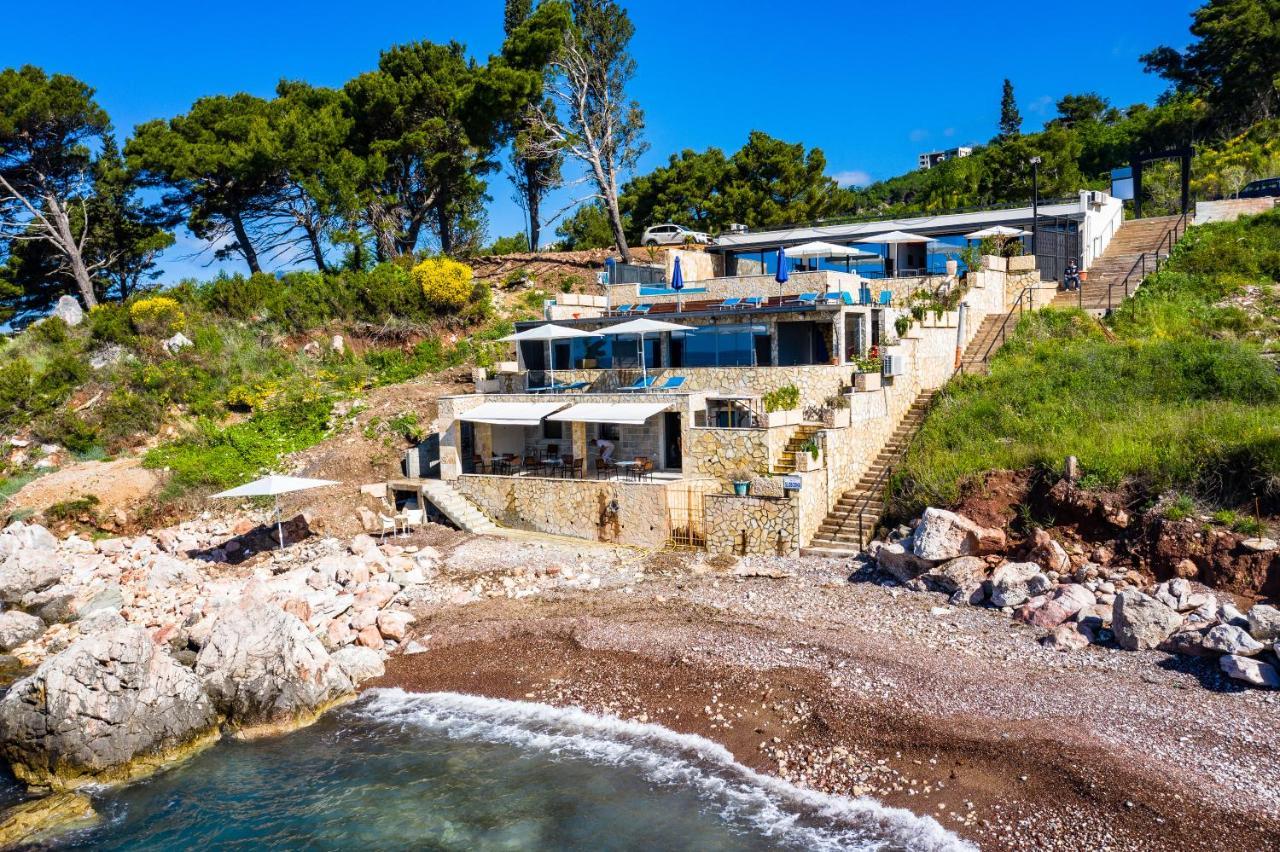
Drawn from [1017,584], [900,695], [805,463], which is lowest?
[900,695]

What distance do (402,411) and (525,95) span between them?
19410 millimetres

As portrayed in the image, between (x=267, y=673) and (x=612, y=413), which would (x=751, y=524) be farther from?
(x=267, y=673)

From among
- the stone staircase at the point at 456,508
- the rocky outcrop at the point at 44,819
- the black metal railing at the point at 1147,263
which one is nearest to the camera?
the rocky outcrop at the point at 44,819

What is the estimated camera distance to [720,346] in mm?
27969

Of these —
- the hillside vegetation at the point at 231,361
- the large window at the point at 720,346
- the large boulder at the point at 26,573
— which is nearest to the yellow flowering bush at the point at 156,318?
the hillside vegetation at the point at 231,361

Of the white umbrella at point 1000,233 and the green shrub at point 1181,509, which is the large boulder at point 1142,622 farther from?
the white umbrella at point 1000,233

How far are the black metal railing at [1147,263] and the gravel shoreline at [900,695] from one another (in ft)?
60.1

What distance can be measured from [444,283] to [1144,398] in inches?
1152

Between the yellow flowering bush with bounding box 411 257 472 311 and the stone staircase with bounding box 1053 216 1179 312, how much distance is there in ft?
84.5

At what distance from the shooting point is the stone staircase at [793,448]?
22.7m

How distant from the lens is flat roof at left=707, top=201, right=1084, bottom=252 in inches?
1382

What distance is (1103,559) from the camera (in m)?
17.8

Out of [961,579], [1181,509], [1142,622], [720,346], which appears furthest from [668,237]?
[1142,622]

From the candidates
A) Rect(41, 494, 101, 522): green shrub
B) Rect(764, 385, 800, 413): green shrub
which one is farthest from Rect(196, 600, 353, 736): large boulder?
Rect(41, 494, 101, 522): green shrub
